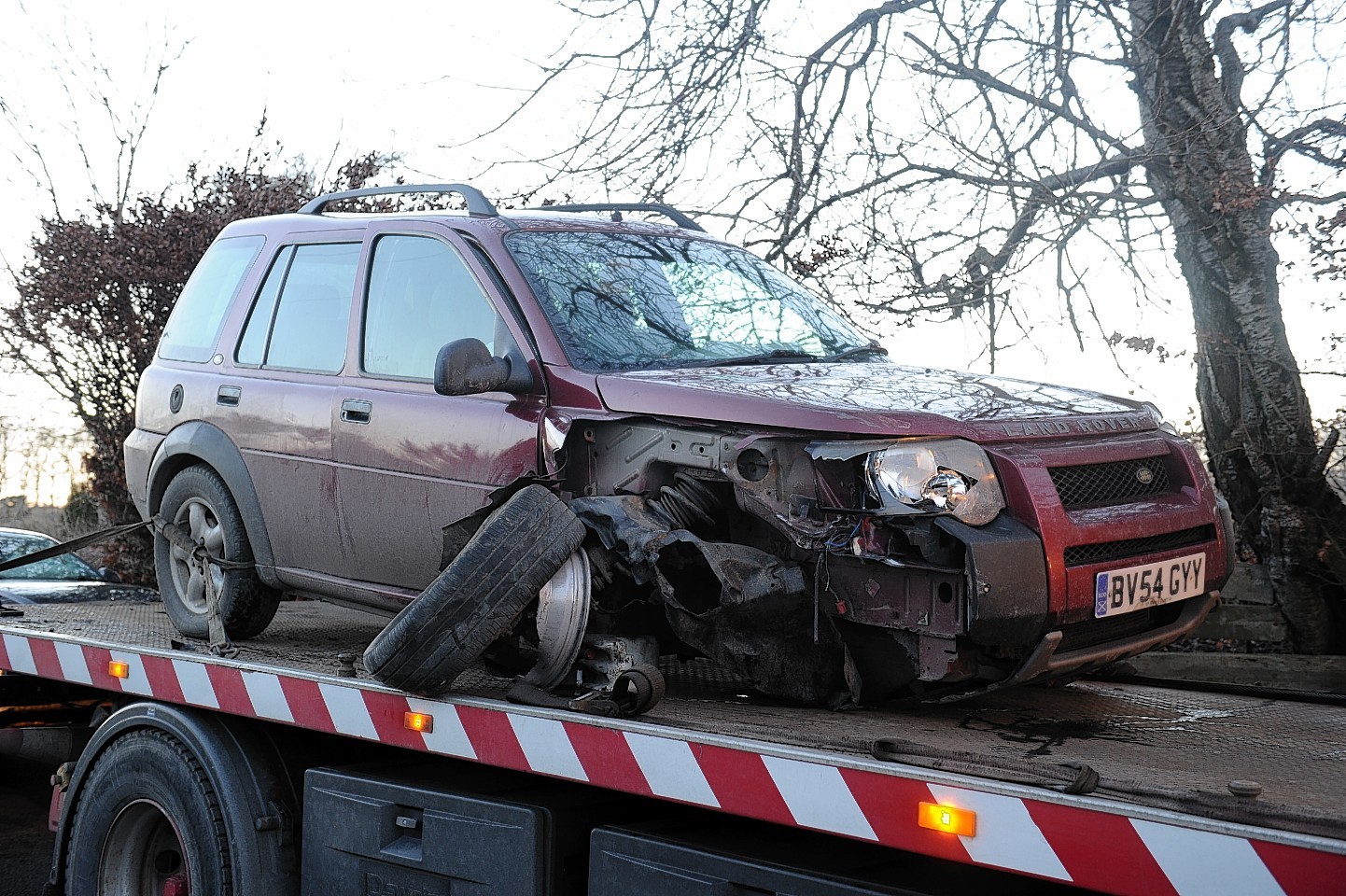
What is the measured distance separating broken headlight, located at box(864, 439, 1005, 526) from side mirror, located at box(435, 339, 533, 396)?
4.00ft

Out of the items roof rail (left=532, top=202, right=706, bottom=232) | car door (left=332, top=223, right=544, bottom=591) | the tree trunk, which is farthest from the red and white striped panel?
the tree trunk

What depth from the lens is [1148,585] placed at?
3.56 meters

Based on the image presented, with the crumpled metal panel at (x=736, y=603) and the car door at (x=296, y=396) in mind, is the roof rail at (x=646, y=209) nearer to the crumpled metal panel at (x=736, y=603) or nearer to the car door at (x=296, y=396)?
the car door at (x=296, y=396)

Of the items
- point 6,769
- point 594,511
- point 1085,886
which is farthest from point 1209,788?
point 6,769

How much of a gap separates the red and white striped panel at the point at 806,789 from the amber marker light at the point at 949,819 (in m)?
0.01

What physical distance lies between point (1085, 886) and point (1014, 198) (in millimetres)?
6431

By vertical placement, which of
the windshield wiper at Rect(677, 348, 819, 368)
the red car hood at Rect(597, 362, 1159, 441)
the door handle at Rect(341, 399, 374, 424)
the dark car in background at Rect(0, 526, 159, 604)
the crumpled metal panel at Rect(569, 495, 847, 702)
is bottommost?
the dark car in background at Rect(0, 526, 159, 604)

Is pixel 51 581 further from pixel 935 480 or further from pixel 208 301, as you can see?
pixel 935 480

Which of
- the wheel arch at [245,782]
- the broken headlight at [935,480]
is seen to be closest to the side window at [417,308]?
the wheel arch at [245,782]

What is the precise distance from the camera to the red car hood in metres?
3.44

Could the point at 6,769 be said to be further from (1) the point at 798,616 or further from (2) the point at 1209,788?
(2) the point at 1209,788

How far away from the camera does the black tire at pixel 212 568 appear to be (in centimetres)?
508

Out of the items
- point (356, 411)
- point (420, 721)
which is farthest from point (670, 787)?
point (356, 411)

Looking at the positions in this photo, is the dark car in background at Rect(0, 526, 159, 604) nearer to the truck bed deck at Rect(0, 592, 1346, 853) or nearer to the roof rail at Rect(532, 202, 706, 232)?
the truck bed deck at Rect(0, 592, 1346, 853)
